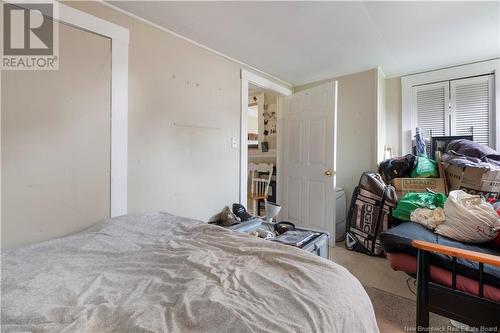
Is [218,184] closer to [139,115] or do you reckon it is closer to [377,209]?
[139,115]

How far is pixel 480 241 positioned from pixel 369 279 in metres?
0.92

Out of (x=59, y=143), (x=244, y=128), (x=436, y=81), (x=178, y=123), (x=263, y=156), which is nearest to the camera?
(x=59, y=143)

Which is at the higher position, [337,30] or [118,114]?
[337,30]

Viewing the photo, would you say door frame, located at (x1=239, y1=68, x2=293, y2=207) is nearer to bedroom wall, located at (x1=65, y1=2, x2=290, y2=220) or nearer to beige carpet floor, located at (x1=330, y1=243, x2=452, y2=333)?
bedroom wall, located at (x1=65, y1=2, x2=290, y2=220)

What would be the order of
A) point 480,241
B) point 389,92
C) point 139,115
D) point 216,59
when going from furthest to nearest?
point 389,92
point 216,59
point 139,115
point 480,241

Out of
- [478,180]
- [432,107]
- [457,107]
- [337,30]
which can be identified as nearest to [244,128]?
[337,30]

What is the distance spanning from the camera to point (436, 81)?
9.53ft

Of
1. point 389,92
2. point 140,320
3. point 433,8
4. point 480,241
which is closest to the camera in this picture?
point 140,320

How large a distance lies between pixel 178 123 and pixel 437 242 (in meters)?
2.16

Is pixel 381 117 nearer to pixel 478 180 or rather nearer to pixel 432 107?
pixel 432 107

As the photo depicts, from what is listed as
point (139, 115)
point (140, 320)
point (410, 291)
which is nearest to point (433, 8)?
point (410, 291)

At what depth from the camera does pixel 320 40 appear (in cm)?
218

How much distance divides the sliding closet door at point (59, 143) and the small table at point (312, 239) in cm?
106

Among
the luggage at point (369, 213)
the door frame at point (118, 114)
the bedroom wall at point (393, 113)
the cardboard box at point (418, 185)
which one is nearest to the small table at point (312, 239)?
the door frame at point (118, 114)
